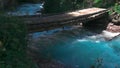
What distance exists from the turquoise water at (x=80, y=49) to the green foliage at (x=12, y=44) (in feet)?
10.6

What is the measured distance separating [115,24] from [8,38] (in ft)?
35.9

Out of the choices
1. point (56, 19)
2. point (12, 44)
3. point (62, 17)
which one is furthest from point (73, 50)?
point (12, 44)

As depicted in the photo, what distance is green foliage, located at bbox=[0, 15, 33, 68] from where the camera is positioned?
6.61 meters

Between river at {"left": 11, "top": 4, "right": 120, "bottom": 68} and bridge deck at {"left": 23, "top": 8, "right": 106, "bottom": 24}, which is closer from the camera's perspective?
river at {"left": 11, "top": 4, "right": 120, "bottom": 68}

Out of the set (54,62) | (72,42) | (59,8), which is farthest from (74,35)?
(54,62)

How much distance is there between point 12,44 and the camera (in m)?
7.07

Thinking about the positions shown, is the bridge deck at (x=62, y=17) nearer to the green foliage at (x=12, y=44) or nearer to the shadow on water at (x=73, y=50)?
the shadow on water at (x=73, y=50)

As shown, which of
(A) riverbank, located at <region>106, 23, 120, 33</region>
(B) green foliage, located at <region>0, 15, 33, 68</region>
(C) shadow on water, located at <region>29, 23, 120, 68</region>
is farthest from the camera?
(A) riverbank, located at <region>106, 23, 120, 33</region>

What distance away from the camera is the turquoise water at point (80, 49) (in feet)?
36.5

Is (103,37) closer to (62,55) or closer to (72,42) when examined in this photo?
(72,42)

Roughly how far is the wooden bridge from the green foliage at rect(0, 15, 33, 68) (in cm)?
310

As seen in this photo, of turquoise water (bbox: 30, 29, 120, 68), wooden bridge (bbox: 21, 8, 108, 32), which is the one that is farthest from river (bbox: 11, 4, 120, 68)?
wooden bridge (bbox: 21, 8, 108, 32)

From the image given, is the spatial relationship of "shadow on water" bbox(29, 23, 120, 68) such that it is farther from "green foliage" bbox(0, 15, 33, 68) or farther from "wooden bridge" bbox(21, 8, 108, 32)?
"green foliage" bbox(0, 15, 33, 68)

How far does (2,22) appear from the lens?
7.43 meters
